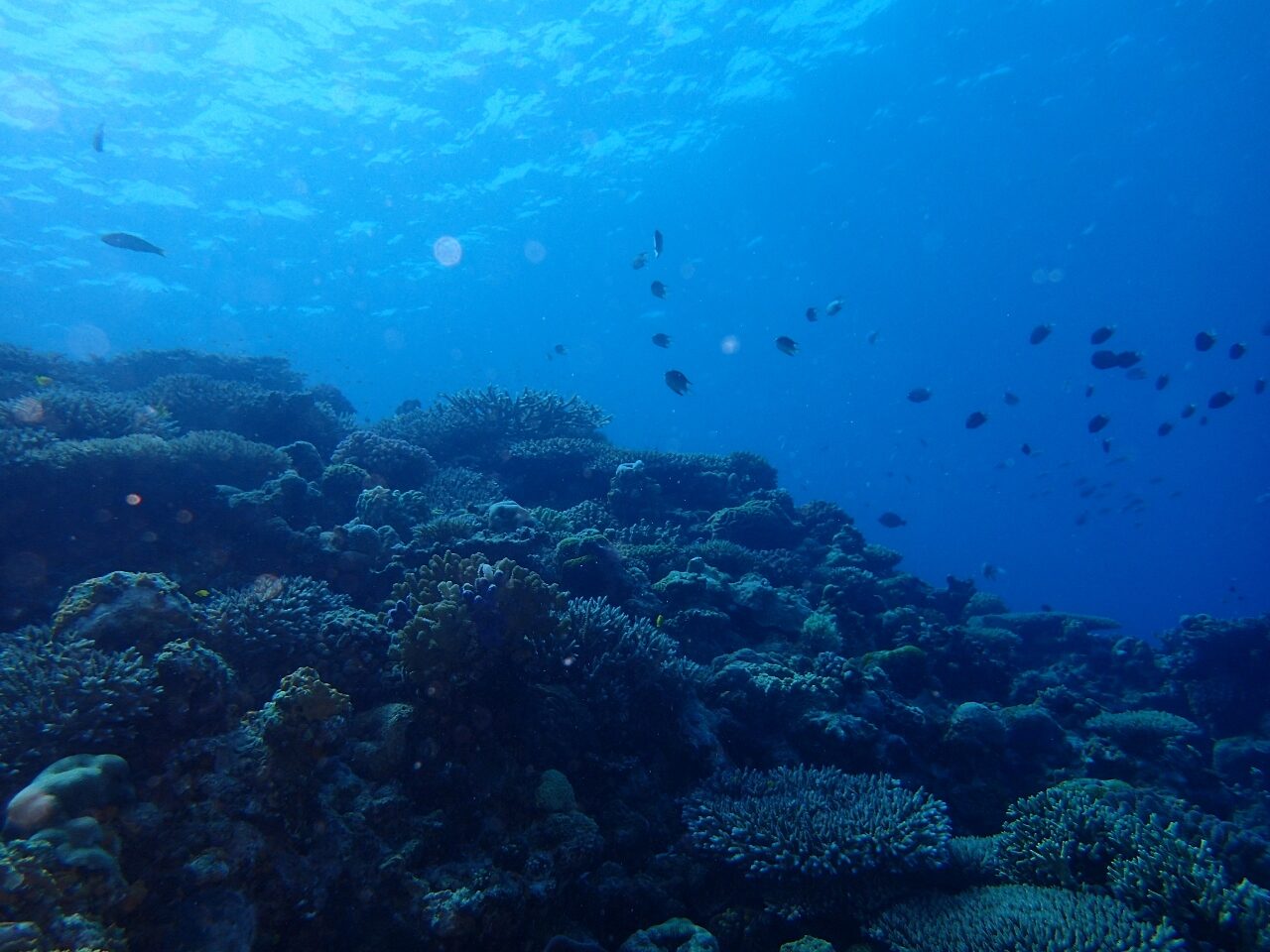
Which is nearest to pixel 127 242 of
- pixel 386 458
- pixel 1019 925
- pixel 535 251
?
pixel 386 458

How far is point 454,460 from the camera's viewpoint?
1363cm

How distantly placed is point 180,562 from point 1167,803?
12.1 metres

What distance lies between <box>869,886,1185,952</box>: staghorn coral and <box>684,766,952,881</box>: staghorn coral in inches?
13.0

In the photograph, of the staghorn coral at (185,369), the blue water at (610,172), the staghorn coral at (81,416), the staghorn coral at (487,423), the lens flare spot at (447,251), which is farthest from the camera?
the lens flare spot at (447,251)

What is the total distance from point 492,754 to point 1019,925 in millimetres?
4290

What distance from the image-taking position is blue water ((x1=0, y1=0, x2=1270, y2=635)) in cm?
2920

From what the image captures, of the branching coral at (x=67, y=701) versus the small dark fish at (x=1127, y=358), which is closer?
the branching coral at (x=67, y=701)

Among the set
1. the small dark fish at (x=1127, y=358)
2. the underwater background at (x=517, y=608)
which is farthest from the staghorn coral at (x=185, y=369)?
the small dark fish at (x=1127, y=358)

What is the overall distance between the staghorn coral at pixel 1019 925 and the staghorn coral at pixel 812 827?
329 millimetres

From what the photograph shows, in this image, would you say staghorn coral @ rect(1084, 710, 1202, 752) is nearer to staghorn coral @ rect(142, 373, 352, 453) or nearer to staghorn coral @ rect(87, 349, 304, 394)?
staghorn coral @ rect(142, 373, 352, 453)

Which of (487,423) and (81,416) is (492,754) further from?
(487,423)

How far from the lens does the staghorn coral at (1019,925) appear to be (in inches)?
171

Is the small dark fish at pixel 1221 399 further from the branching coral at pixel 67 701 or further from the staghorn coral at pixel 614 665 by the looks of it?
the branching coral at pixel 67 701

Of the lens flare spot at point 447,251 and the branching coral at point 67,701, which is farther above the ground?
the lens flare spot at point 447,251
